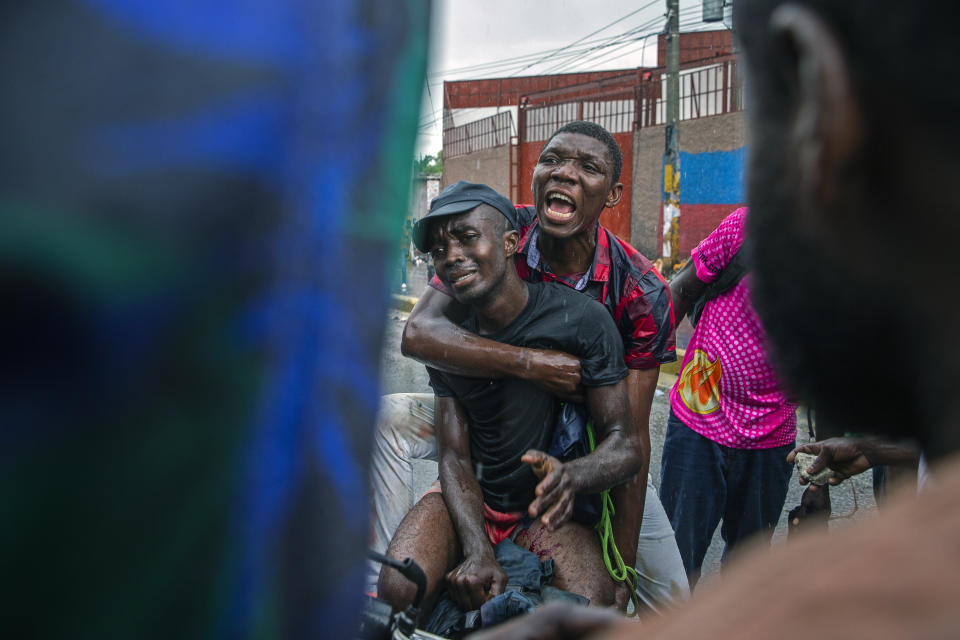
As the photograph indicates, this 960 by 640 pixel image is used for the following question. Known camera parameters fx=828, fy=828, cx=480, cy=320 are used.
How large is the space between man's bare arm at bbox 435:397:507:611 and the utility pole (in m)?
11.0

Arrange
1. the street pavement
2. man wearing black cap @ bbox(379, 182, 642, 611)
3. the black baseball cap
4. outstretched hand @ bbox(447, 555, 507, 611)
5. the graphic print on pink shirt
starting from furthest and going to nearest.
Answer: the street pavement < the graphic print on pink shirt < the black baseball cap < man wearing black cap @ bbox(379, 182, 642, 611) < outstretched hand @ bbox(447, 555, 507, 611)

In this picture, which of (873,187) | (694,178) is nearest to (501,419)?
(873,187)

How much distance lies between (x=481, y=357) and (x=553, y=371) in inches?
9.2

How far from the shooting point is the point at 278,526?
1.90 feet

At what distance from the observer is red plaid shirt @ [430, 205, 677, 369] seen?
2.96 m

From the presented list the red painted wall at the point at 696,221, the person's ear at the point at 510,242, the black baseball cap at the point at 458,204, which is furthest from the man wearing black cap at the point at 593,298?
the red painted wall at the point at 696,221

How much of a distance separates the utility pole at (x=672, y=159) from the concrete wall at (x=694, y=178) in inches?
48.5

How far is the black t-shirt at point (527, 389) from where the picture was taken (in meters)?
2.66

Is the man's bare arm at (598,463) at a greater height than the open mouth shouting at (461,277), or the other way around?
the open mouth shouting at (461,277)

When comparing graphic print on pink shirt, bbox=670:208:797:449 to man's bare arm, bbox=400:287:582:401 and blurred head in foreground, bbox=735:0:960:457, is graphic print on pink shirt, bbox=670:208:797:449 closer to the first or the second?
man's bare arm, bbox=400:287:582:401

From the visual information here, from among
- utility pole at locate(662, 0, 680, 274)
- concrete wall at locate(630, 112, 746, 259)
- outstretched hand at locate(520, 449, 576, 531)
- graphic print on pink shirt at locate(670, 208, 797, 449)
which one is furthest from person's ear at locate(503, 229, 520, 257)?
concrete wall at locate(630, 112, 746, 259)

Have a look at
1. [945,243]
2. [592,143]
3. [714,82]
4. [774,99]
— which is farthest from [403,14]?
[714,82]

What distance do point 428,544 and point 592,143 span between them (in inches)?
63.8

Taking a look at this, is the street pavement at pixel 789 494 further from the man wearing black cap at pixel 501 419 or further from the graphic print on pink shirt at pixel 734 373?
the graphic print on pink shirt at pixel 734 373
